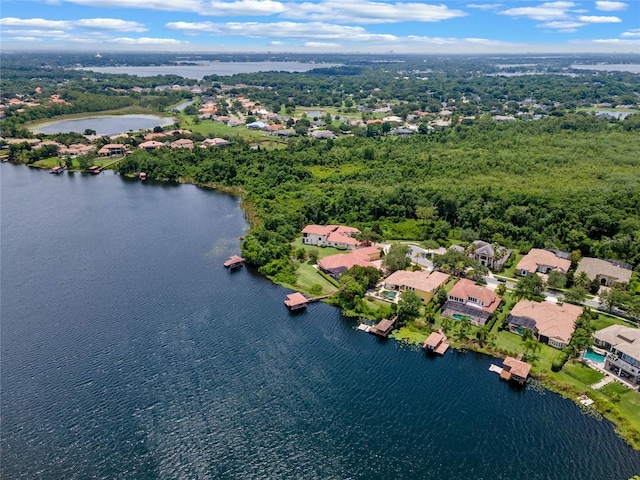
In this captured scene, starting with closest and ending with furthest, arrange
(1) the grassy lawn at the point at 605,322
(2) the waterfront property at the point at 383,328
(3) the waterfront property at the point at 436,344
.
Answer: (3) the waterfront property at the point at 436,344 → (2) the waterfront property at the point at 383,328 → (1) the grassy lawn at the point at 605,322

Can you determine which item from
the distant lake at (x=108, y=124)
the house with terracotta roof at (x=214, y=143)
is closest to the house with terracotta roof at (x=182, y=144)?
the house with terracotta roof at (x=214, y=143)

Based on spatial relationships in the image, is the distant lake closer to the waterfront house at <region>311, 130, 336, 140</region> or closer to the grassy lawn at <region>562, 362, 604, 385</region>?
the waterfront house at <region>311, 130, 336, 140</region>

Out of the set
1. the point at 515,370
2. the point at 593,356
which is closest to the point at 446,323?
the point at 515,370

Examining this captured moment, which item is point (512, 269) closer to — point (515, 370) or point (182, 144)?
point (515, 370)

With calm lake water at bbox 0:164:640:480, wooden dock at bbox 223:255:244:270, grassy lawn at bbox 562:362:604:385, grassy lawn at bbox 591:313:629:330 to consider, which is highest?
wooden dock at bbox 223:255:244:270

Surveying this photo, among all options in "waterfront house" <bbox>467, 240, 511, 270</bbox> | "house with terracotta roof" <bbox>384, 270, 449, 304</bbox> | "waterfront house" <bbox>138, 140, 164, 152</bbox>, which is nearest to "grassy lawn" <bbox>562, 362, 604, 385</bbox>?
"house with terracotta roof" <bbox>384, 270, 449, 304</bbox>

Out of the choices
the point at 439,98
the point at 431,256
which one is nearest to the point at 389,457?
the point at 431,256

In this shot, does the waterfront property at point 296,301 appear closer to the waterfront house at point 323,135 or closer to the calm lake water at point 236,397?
the calm lake water at point 236,397
